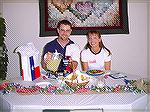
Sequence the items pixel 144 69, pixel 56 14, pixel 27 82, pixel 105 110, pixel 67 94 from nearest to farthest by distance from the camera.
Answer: pixel 105 110 → pixel 67 94 → pixel 27 82 → pixel 56 14 → pixel 144 69

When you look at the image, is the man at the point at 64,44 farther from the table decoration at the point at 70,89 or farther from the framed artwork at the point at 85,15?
the framed artwork at the point at 85,15

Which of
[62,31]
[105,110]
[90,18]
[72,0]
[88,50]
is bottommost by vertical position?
[105,110]

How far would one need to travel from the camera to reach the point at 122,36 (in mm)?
3105

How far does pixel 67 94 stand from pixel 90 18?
1.76 m

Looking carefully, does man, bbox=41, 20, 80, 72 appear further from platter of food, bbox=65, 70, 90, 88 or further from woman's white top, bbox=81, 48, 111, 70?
platter of food, bbox=65, 70, 90, 88

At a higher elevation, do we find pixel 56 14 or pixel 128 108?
pixel 56 14

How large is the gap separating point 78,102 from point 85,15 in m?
1.88

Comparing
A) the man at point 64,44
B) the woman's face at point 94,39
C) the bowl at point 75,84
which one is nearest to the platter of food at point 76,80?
the bowl at point 75,84

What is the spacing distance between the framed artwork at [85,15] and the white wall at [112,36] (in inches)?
3.4

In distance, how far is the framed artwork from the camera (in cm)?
301

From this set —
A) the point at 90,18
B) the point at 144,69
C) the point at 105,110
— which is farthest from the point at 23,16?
the point at 105,110

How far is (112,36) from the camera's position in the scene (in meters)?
3.10

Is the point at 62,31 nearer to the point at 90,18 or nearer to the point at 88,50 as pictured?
the point at 88,50

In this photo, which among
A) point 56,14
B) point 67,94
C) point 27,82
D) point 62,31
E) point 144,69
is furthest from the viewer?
point 144,69
